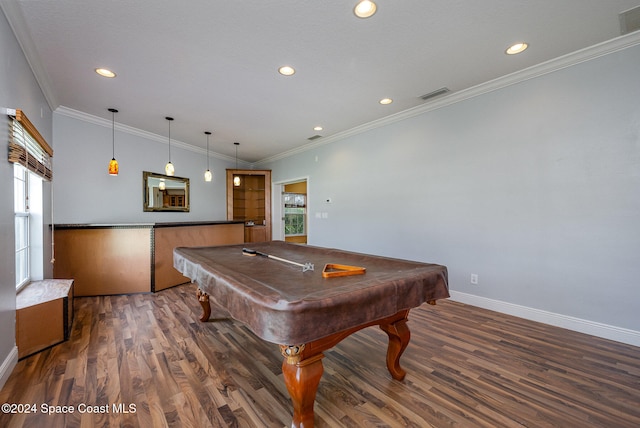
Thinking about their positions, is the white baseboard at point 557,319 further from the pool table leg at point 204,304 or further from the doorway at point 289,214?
the doorway at point 289,214

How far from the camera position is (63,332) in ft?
7.35

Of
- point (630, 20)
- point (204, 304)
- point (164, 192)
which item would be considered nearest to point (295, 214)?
point (164, 192)

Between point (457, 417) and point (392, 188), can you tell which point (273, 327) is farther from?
point (392, 188)

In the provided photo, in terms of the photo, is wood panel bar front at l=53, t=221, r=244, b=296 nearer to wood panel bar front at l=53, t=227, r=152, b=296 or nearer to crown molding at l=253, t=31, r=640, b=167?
wood panel bar front at l=53, t=227, r=152, b=296

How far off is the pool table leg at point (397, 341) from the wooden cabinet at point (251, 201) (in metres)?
4.98

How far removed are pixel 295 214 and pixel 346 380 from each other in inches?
259

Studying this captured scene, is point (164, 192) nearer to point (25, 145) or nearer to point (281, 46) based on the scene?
point (25, 145)

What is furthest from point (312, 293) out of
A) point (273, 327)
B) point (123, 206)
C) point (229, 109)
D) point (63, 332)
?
point (123, 206)

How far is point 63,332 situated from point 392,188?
4.07 metres

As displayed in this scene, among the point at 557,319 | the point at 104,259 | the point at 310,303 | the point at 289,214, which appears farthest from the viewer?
the point at 289,214

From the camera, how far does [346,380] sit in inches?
68.6

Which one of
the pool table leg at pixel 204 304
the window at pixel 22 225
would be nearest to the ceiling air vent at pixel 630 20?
the pool table leg at pixel 204 304

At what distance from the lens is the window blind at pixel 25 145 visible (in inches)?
75.0

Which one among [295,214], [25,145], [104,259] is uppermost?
[25,145]
